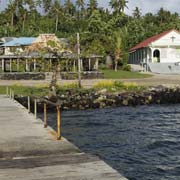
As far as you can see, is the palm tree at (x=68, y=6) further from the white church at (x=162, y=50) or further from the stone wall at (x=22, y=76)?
the stone wall at (x=22, y=76)

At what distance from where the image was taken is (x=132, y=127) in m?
24.4

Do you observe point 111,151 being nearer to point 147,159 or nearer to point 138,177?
point 147,159

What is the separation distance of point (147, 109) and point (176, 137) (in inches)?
516

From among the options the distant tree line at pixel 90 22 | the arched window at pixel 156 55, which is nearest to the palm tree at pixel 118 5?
the distant tree line at pixel 90 22

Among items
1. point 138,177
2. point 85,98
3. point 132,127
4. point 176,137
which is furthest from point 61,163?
point 85,98

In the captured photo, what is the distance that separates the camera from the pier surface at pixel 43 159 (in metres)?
9.91

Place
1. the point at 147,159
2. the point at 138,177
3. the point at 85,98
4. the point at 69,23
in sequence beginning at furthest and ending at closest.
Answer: the point at 69,23 → the point at 85,98 → the point at 147,159 → the point at 138,177

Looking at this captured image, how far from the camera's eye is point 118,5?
105188 mm

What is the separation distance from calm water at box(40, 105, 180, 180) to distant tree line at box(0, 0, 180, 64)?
152ft

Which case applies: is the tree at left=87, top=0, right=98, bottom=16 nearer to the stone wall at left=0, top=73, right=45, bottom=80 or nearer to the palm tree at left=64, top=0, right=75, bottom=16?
the palm tree at left=64, top=0, right=75, bottom=16

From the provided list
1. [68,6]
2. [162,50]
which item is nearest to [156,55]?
[162,50]

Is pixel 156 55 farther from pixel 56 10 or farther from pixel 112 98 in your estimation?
pixel 112 98

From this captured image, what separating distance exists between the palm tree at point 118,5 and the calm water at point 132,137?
72.9 meters

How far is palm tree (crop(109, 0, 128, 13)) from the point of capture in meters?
105
